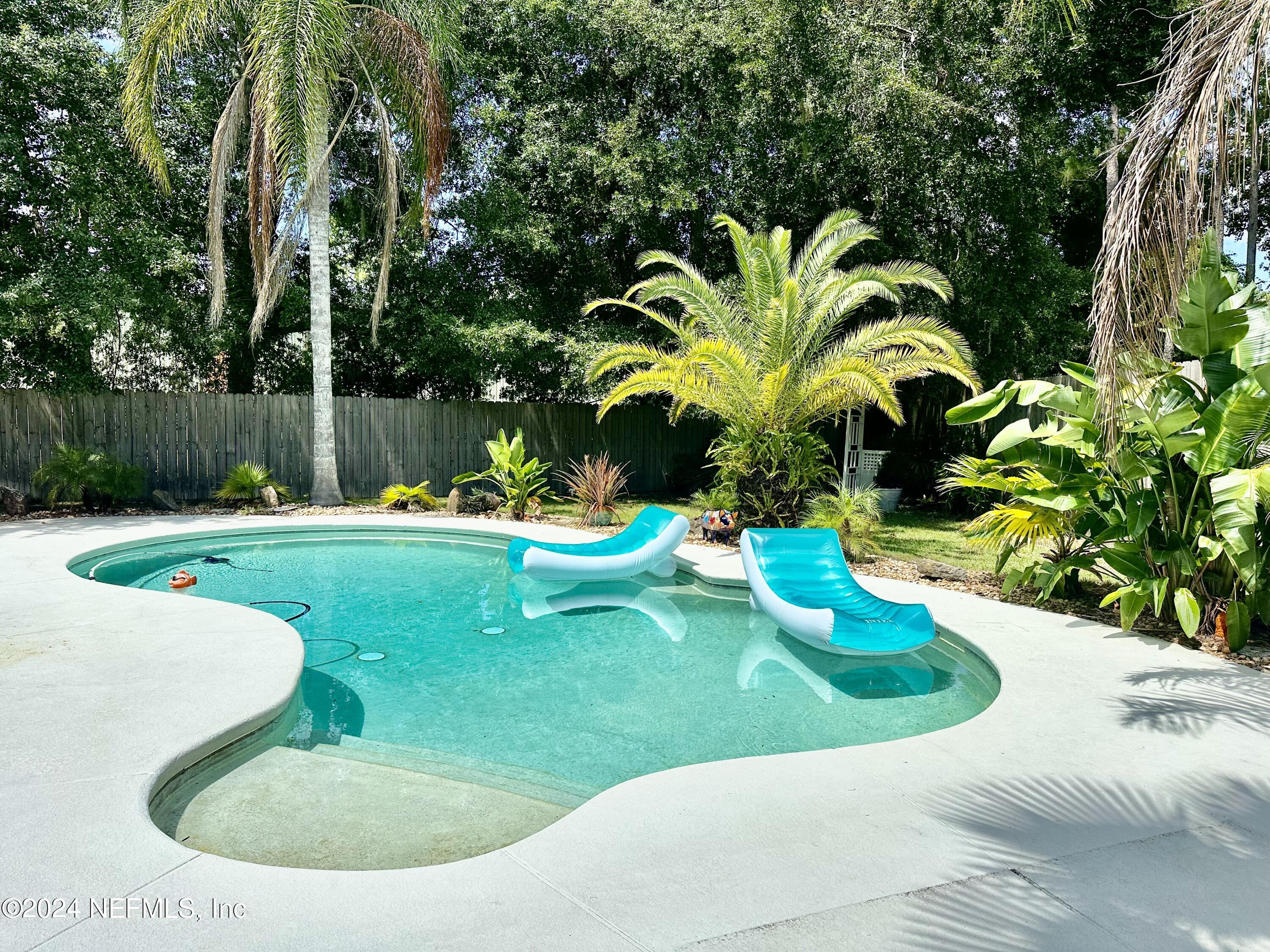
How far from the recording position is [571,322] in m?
16.3

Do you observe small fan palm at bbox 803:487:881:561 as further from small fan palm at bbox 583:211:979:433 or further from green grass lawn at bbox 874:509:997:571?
small fan palm at bbox 583:211:979:433

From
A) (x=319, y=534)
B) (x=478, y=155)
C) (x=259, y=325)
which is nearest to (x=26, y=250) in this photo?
(x=259, y=325)

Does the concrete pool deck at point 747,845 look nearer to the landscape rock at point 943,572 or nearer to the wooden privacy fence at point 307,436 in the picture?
the landscape rock at point 943,572

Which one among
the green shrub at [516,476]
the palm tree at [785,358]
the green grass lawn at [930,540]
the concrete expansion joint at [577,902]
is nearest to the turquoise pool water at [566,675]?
the concrete expansion joint at [577,902]

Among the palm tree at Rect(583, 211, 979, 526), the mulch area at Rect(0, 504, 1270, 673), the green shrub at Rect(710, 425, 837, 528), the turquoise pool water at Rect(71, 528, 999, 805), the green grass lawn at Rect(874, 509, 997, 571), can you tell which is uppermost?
the palm tree at Rect(583, 211, 979, 526)

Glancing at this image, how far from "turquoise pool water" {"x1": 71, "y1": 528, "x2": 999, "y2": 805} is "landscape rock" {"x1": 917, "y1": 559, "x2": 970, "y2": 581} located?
2127 mm

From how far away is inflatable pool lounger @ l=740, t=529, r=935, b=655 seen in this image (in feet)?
19.5

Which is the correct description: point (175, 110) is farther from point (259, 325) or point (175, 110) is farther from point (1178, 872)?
point (1178, 872)

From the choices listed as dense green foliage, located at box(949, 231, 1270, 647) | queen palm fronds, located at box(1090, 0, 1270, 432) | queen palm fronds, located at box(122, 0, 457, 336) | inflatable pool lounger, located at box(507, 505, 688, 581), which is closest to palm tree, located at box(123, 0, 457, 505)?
queen palm fronds, located at box(122, 0, 457, 336)

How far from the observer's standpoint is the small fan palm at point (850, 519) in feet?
30.7

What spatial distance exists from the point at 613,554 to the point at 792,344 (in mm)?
3640

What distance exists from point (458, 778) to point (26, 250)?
42.5 feet

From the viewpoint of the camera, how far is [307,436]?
1477cm

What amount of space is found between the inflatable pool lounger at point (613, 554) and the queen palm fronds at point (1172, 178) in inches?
187
